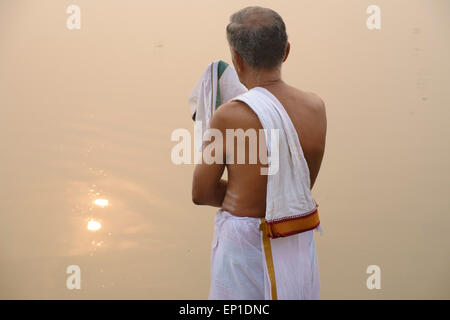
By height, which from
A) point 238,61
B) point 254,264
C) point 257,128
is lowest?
point 254,264

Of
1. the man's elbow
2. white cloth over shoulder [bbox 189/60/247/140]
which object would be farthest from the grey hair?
the man's elbow

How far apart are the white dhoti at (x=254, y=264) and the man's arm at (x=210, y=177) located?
0.05 meters

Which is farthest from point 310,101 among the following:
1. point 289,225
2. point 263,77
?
point 289,225

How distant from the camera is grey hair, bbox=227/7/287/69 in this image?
3.34 ft

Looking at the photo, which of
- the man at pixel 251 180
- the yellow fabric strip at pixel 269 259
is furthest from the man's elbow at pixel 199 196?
the yellow fabric strip at pixel 269 259

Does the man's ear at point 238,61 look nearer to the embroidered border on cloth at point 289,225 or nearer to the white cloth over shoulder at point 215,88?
the white cloth over shoulder at point 215,88

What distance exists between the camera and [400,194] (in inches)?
80.1

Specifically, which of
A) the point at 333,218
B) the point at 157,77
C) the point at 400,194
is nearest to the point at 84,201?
the point at 157,77

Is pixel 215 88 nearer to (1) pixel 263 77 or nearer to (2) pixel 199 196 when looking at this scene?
(1) pixel 263 77

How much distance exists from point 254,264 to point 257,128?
27cm

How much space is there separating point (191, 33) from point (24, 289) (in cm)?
113

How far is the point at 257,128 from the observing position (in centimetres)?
99
